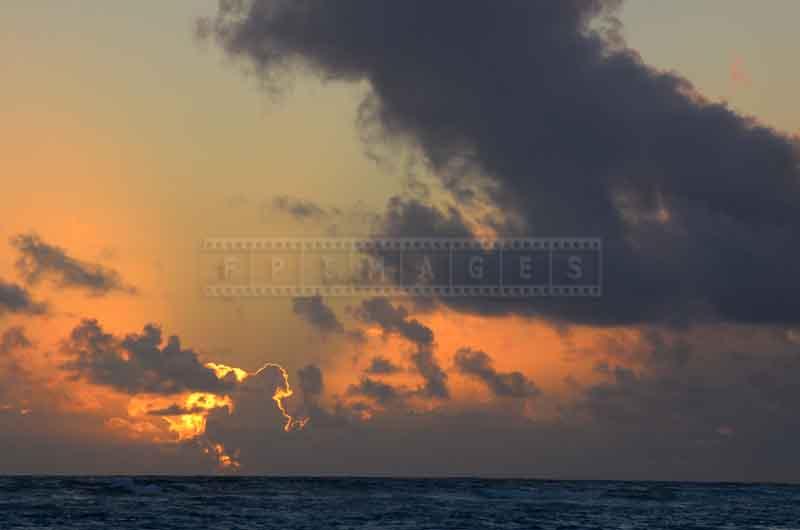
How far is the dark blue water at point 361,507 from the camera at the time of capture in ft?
359

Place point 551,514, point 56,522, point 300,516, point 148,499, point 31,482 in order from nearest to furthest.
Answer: point 56,522, point 300,516, point 551,514, point 148,499, point 31,482

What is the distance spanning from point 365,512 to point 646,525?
29339 millimetres

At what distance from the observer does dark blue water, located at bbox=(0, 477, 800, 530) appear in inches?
4304

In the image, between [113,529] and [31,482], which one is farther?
[31,482]

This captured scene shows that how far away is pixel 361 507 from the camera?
135375 mm

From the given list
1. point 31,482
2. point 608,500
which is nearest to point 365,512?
point 608,500

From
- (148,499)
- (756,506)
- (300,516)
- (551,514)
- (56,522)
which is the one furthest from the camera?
(756,506)

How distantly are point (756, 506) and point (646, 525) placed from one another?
49459 mm

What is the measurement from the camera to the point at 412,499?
6161 inches

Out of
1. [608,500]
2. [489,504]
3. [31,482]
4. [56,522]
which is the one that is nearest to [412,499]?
[489,504]

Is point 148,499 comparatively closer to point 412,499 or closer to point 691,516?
point 412,499

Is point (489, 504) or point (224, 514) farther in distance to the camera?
point (489, 504)

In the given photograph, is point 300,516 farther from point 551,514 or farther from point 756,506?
point 756,506

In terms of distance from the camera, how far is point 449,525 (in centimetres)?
10712
